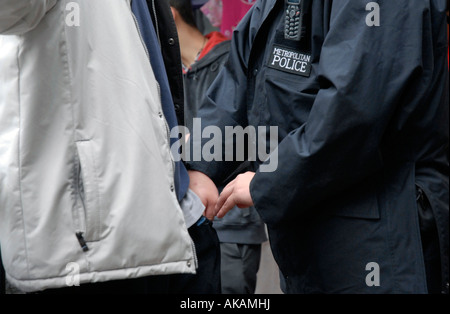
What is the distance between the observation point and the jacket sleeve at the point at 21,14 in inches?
50.5

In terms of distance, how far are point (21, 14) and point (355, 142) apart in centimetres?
88

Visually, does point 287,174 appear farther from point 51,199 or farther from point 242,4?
point 242,4

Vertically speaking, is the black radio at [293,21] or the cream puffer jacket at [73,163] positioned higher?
the black radio at [293,21]

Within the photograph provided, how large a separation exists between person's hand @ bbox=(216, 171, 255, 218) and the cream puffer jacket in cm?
44

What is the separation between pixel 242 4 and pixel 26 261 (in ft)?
8.83

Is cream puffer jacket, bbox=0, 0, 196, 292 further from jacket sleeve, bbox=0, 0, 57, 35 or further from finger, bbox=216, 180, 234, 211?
finger, bbox=216, 180, 234, 211

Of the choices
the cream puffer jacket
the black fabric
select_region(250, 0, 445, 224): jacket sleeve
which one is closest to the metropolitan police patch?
select_region(250, 0, 445, 224): jacket sleeve

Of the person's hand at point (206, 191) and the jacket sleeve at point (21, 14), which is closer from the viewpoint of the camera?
the jacket sleeve at point (21, 14)

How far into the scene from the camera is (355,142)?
1730 mm

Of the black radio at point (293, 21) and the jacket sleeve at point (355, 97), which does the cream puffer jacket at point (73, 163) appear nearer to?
the jacket sleeve at point (355, 97)

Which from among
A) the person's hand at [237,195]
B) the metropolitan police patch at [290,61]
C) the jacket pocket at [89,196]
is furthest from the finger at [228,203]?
the jacket pocket at [89,196]

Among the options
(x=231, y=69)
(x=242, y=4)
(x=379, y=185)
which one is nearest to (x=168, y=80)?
(x=231, y=69)

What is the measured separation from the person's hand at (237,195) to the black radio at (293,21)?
16.4 inches

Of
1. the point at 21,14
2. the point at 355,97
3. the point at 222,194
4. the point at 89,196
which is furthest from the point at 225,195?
the point at 21,14
